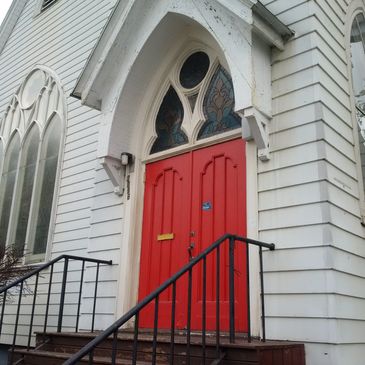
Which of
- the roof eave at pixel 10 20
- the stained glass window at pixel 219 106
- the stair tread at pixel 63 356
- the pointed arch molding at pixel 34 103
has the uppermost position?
the roof eave at pixel 10 20

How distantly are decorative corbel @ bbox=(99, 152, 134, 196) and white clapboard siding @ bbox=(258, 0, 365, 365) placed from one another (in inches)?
74.7

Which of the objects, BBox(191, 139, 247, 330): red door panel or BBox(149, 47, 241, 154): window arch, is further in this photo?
BBox(149, 47, 241, 154): window arch

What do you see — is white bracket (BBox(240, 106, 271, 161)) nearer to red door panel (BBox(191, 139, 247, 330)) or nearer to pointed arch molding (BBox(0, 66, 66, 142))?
red door panel (BBox(191, 139, 247, 330))

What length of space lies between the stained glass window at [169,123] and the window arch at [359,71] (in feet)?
6.36

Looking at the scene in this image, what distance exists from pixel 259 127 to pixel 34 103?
575cm

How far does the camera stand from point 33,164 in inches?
323

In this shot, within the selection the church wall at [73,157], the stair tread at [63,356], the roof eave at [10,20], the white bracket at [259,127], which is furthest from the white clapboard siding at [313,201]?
the roof eave at [10,20]

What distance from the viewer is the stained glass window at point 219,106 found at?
504cm

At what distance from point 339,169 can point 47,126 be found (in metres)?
5.57

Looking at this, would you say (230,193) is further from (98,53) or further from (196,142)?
(98,53)

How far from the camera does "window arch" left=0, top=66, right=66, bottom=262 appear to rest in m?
7.62

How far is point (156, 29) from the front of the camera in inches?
214

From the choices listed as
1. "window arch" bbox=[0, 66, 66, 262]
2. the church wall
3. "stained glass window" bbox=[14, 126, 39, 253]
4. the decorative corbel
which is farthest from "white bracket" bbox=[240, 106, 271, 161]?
"stained glass window" bbox=[14, 126, 39, 253]

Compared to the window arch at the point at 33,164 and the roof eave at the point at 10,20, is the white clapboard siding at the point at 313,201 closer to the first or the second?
the window arch at the point at 33,164
